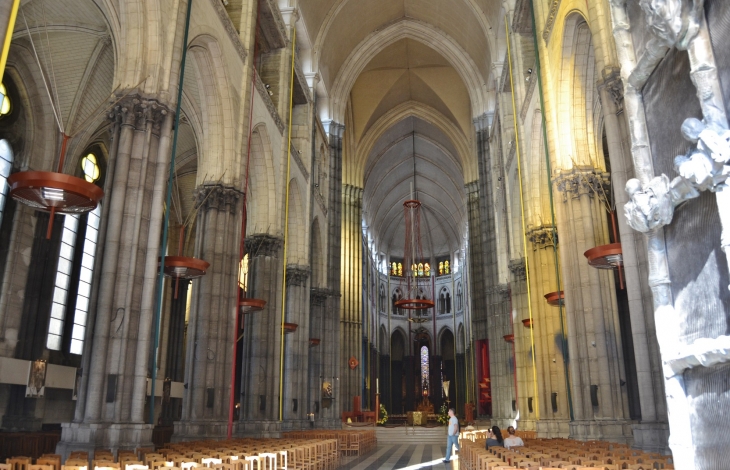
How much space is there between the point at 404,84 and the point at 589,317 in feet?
85.2

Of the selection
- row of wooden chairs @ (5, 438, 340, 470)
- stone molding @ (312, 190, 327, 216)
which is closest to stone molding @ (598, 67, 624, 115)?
row of wooden chairs @ (5, 438, 340, 470)

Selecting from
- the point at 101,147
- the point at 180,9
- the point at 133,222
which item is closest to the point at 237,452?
the point at 133,222

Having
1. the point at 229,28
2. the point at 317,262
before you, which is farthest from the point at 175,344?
the point at 229,28

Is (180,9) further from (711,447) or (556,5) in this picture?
(711,447)

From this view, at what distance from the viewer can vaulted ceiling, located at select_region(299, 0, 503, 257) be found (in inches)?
1103

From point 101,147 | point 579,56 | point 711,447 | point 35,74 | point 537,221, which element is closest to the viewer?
point 711,447

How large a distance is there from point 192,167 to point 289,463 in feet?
60.8

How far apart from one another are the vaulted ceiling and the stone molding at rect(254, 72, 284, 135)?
7.13 meters

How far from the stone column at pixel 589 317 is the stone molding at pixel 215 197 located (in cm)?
837

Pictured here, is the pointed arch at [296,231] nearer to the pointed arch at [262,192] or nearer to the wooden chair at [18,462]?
the pointed arch at [262,192]

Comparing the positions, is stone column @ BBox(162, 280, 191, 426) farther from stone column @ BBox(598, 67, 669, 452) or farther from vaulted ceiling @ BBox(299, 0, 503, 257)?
stone column @ BBox(598, 67, 669, 452)

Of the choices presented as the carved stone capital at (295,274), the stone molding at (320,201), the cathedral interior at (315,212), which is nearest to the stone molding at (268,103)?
the cathedral interior at (315,212)

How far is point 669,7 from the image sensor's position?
3.92m

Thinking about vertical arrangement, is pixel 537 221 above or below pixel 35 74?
below
